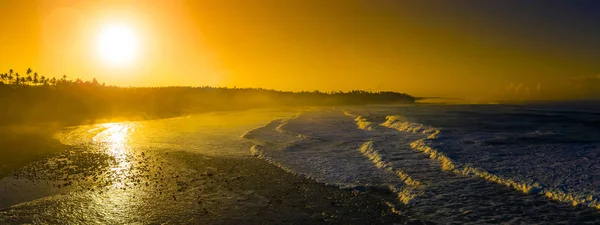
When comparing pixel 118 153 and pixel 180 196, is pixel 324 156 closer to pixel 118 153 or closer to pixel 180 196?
pixel 180 196

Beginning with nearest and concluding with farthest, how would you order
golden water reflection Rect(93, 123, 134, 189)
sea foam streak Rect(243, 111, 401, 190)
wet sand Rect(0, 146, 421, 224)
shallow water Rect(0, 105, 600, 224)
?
wet sand Rect(0, 146, 421, 224) < shallow water Rect(0, 105, 600, 224) < sea foam streak Rect(243, 111, 401, 190) < golden water reflection Rect(93, 123, 134, 189)

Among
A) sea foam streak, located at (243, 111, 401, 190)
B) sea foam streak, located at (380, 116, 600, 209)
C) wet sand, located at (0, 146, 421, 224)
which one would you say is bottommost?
wet sand, located at (0, 146, 421, 224)

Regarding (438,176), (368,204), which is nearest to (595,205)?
(438,176)

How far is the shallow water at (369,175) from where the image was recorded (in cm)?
1330

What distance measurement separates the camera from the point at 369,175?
18797mm

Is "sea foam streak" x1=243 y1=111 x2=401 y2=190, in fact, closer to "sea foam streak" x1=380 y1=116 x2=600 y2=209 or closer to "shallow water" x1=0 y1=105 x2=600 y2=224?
"shallow water" x1=0 y1=105 x2=600 y2=224

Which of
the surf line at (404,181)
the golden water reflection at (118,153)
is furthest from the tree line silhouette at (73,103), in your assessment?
the surf line at (404,181)

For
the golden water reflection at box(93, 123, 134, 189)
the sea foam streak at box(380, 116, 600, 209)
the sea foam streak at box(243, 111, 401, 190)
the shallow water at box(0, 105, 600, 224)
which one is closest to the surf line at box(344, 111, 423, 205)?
the shallow water at box(0, 105, 600, 224)

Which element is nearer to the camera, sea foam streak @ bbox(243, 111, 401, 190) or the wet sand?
Result: the wet sand

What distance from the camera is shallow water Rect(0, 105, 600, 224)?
13.3m

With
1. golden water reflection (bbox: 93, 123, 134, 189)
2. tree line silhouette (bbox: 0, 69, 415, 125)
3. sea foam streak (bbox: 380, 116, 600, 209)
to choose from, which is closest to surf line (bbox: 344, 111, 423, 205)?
sea foam streak (bbox: 380, 116, 600, 209)

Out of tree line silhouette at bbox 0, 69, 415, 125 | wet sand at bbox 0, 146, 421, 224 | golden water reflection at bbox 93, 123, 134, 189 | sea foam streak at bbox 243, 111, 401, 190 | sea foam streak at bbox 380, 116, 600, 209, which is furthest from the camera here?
tree line silhouette at bbox 0, 69, 415, 125

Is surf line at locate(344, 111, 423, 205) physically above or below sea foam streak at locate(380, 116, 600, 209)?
below

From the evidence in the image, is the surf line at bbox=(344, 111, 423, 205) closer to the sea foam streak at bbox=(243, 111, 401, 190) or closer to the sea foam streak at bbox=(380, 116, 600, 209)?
the sea foam streak at bbox=(243, 111, 401, 190)
